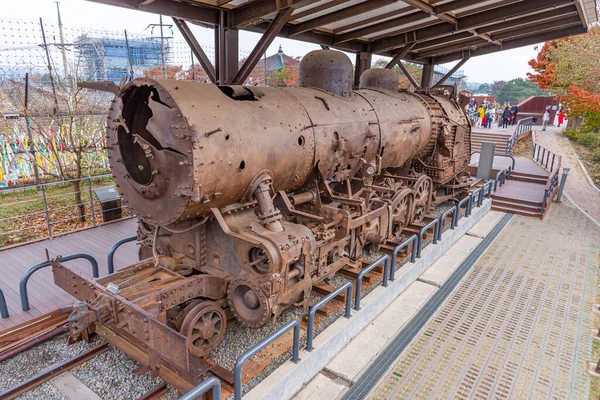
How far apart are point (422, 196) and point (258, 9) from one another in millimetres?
5557

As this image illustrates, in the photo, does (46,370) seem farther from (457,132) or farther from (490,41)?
(490,41)

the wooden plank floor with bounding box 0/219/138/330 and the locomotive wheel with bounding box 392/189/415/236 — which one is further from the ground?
the locomotive wheel with bounding box 392/189/415/236

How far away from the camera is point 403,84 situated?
28.3 meters

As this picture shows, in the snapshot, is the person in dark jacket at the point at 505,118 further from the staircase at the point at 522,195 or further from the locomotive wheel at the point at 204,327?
the locomotive wheel at the point at 204,327

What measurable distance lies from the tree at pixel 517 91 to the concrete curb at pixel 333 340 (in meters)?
58.9

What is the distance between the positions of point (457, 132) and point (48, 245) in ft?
32.4

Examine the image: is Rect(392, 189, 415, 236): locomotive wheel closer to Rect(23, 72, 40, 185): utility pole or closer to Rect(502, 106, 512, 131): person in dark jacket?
Rect(23, 72, 40, 185): utility pole

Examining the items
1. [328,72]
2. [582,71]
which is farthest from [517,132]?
[328,72]

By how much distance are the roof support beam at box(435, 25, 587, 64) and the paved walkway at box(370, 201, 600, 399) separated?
6.71 metres

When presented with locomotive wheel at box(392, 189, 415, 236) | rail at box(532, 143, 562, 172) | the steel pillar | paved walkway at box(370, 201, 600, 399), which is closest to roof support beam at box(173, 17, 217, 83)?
locomotive wheel at box(392, 189, 415, 236)

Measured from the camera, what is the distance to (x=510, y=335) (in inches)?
229

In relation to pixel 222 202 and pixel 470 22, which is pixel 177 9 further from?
pixel 470 22

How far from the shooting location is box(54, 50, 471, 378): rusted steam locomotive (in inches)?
163

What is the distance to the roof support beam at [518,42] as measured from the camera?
11438 millimetres
